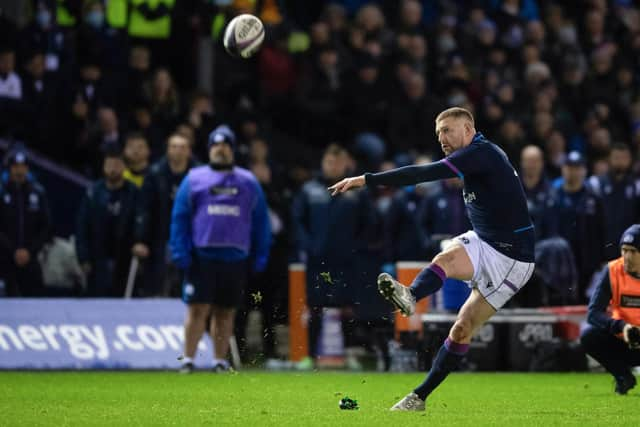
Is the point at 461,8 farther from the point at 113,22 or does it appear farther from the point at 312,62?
the point at 113,22

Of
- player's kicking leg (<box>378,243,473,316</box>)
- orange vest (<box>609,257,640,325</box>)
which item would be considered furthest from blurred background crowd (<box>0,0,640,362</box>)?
player's kicking leg (<box>378,243,473,316</box>)

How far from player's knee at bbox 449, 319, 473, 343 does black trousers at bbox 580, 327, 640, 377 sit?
265 cm

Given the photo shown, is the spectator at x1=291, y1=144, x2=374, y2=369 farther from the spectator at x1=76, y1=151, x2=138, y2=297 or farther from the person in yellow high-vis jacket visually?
the person in yellow high-vis jacket

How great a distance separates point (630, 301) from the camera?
13.0 meters

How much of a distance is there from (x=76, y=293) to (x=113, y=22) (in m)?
4.13

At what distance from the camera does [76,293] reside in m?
18.3

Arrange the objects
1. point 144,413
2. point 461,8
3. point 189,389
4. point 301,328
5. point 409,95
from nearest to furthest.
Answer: point 144,413 → point 189,389 → point 301,328 → point 409,95 → point 461,8

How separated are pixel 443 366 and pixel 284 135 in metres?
11.7

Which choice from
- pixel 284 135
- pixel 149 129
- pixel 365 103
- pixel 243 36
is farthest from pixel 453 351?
pixel 284 135

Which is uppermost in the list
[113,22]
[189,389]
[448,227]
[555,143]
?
[113,22]

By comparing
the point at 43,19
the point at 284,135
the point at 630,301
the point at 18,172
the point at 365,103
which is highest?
the point at 43,19

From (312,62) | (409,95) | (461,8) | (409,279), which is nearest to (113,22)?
(312,62)

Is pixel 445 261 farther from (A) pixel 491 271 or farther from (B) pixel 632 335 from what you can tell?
(B) pixel 632 335

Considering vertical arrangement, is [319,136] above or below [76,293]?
above
